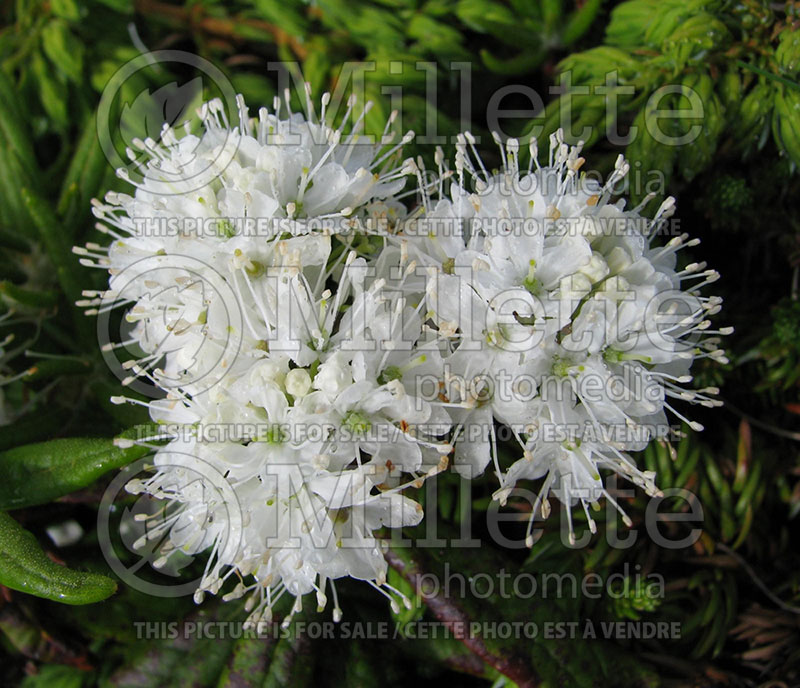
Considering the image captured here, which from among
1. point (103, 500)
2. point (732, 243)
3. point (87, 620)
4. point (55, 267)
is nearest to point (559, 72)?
point (732, 243)

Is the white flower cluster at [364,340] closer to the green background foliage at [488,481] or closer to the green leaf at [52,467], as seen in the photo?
the green leaf at [52,467]

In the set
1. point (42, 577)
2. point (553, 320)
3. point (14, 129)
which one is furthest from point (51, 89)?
point (553, 320)

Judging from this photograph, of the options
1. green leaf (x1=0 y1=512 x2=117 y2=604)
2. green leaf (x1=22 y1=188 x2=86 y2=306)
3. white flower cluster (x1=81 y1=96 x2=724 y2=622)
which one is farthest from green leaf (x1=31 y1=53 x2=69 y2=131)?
green leaf (x1=0 y1=512 x2=117 y2=604)

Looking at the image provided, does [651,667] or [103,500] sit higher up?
[103,500]

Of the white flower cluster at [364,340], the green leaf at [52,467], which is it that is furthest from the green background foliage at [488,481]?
the white flower cluster at [364,340]

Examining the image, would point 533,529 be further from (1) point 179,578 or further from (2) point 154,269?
(2) point 154,269

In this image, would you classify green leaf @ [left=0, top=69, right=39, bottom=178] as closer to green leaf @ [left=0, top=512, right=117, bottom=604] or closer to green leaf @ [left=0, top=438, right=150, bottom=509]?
green leaf @ [left=0, top=438, right=150, bottom=509]

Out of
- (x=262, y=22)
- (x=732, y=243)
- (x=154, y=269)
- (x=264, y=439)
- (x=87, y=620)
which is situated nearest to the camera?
(x=264, y=439)

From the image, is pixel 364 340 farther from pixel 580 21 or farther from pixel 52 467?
pixel 580 21
